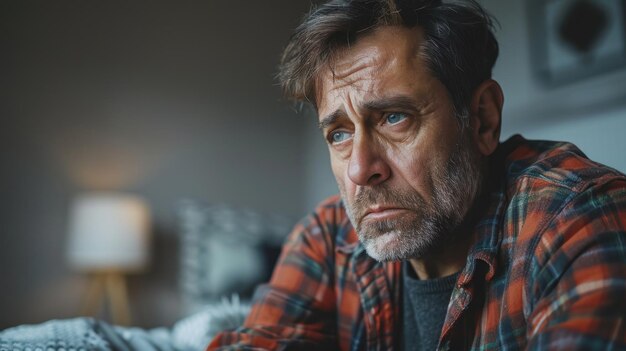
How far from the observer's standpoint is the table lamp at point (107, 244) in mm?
2490

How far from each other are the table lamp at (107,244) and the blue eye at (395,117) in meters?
1.96

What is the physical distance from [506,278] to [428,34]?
0.44m

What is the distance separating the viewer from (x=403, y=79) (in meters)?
0.91

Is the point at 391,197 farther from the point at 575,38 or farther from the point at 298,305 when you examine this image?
the point at 575,38

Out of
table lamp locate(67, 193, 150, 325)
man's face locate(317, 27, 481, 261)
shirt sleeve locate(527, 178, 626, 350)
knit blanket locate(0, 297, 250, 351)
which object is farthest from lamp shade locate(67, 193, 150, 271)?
shirt sleeve locate(527, 178, 626, 350)

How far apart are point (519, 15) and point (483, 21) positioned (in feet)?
6.00

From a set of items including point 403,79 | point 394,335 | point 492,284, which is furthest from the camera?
point 394,335

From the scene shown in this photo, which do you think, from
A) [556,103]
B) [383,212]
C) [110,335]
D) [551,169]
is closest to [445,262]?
[383,212]

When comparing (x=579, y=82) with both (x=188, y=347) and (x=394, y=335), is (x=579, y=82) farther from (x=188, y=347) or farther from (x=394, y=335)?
(x=188, y=347)

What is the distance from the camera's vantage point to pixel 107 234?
2506 millimetres

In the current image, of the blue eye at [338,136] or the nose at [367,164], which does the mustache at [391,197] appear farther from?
the blue eye at [338,136]

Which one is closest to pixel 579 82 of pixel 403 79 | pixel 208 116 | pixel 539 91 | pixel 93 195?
pixel 539 91

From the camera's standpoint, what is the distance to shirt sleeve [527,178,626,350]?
1.84ft

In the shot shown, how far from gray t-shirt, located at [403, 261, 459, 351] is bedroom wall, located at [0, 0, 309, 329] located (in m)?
1.52
